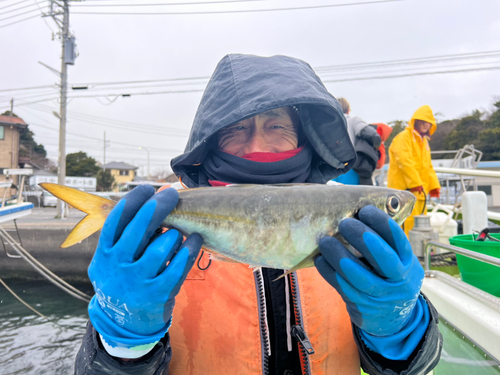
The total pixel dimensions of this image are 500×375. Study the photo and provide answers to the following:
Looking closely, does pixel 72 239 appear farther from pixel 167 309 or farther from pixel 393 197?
pixel 393 197

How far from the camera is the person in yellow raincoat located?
19.7 ft

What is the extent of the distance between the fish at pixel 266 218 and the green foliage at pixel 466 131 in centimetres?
4120

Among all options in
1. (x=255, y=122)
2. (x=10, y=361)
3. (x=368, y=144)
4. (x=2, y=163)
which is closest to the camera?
(x=255, y=122)

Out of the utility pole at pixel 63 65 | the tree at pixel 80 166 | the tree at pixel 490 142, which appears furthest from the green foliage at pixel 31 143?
the tree at pixel 490 142

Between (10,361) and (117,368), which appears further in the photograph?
(10,361)

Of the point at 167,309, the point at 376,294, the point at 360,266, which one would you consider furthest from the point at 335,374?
the point at 167,309

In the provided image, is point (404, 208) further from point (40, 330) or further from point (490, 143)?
point (490, 143)

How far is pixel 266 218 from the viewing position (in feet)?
4.66

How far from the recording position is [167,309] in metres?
1.38

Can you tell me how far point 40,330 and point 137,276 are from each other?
398 inches

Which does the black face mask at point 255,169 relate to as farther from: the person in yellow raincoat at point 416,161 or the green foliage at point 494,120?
the green foliage at point 494,120

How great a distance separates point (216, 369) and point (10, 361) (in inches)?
333

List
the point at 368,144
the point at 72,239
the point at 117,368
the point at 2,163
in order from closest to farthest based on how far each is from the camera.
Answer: the point at 117,368, the point at 72,239, the point at 368,144, the point at 2,163

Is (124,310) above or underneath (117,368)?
above
